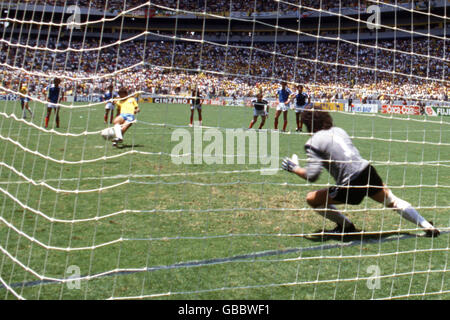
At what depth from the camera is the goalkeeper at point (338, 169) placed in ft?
15.6

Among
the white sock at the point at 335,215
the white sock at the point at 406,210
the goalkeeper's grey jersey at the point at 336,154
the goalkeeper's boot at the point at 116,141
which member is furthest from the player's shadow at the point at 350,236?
the goalkeeper's boot at the point at 116,141

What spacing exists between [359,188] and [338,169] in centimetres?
33

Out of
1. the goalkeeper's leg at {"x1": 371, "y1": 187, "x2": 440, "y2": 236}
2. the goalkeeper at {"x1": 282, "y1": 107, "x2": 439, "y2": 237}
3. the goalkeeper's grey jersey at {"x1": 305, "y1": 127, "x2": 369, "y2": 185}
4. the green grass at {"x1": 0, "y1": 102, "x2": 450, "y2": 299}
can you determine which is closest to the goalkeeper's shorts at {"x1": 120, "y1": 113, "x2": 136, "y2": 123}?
the green grass at {"x1": 0, "y1": 102, "x2": 450, "y2": 299}

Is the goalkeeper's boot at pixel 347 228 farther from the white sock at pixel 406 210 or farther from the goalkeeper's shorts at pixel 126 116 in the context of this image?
the goalkeeper's shorts at pixel 126 116

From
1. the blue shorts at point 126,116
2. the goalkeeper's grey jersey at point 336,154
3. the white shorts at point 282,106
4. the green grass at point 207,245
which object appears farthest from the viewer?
the white shorts at point 282,106

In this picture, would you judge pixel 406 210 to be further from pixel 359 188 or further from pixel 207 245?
pixel 207 245

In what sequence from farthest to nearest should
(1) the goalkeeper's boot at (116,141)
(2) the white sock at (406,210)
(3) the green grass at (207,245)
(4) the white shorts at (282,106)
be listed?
(4) the white shorts at (282,106) < (1) the goalkeeper's boot at (116,141) < (2) the white sock at (406,210) < (3) the green grass at (207,245)

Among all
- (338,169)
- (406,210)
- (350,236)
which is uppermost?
(338,169)

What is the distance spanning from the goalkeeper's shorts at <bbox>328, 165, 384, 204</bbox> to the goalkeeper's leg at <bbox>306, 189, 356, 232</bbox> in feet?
0.29

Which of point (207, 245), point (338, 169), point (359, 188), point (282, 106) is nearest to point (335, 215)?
point (359, 188)

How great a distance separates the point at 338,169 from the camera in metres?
4.84

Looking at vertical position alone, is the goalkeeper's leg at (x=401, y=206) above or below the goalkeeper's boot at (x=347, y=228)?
above

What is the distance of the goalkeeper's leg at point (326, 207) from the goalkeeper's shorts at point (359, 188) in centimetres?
9

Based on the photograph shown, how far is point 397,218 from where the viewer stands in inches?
235
